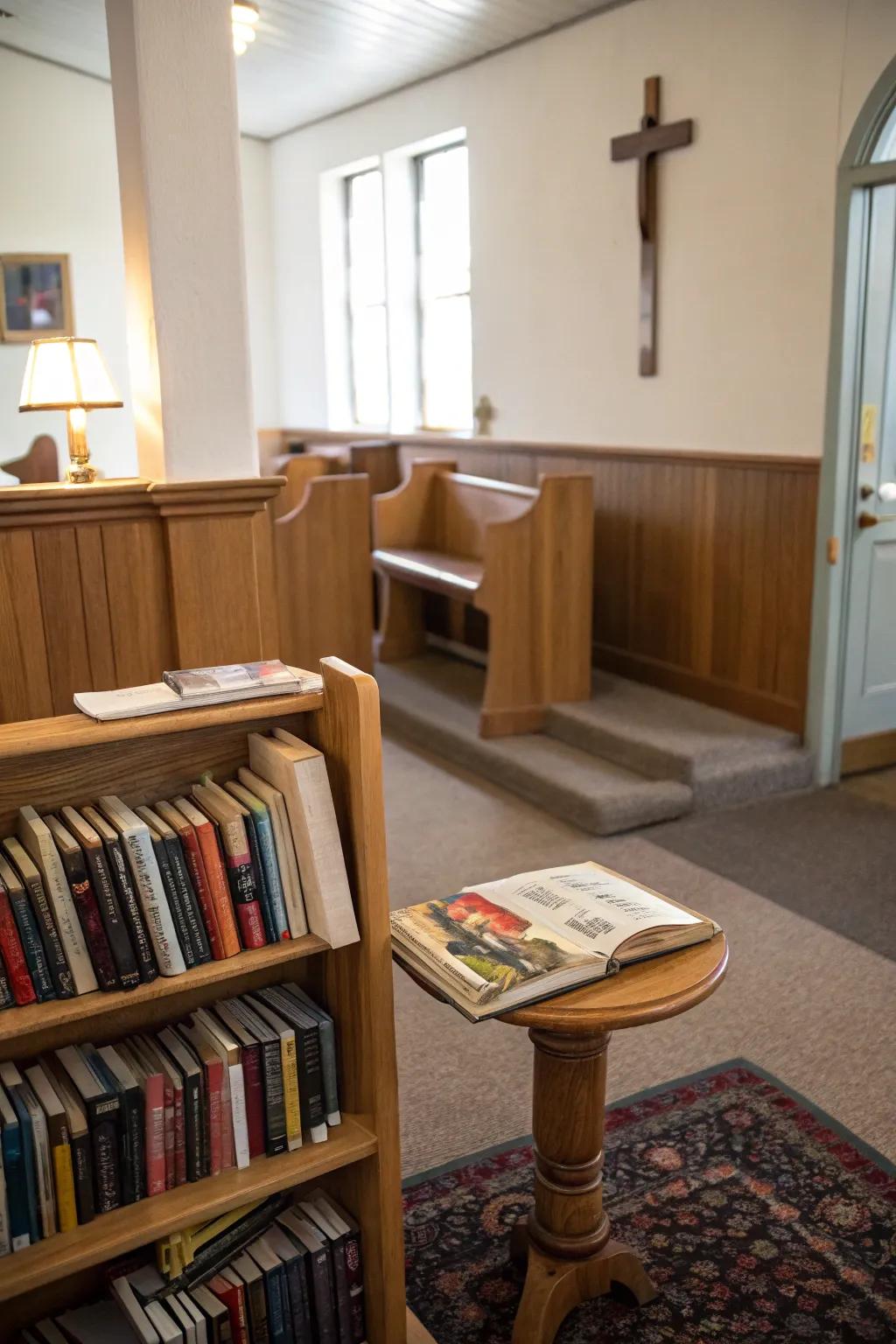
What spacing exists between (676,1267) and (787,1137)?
1.44 ft

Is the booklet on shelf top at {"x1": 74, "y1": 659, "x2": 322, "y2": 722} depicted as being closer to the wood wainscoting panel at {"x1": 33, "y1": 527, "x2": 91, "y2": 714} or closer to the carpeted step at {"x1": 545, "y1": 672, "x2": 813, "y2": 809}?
the wood wainscoting panel at {"x1": 33, "y1": 527, "x2": 91, "y2": 714}

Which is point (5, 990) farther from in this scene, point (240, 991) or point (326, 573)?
point (326, 573)

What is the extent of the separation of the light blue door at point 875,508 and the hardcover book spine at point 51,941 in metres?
3.21

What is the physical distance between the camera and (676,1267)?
196 cm

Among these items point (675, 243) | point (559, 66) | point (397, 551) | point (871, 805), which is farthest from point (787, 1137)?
point (559, 66)

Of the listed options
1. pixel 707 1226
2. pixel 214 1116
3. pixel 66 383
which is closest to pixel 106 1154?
pixel 214 1116

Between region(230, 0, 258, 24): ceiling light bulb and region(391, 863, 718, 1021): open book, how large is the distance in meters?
3.93

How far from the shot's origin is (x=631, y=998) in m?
1.54

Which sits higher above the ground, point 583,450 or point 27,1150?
point 583,450

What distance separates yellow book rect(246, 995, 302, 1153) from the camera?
162cm

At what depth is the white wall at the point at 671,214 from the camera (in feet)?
12.7


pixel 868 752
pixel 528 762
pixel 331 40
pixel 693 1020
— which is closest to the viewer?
pixel 693 1020

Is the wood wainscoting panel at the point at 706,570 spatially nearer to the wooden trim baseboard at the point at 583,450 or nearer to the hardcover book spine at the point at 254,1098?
the wooden trim baseboard at the point at 583,450

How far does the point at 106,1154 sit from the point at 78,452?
2.00 meters
